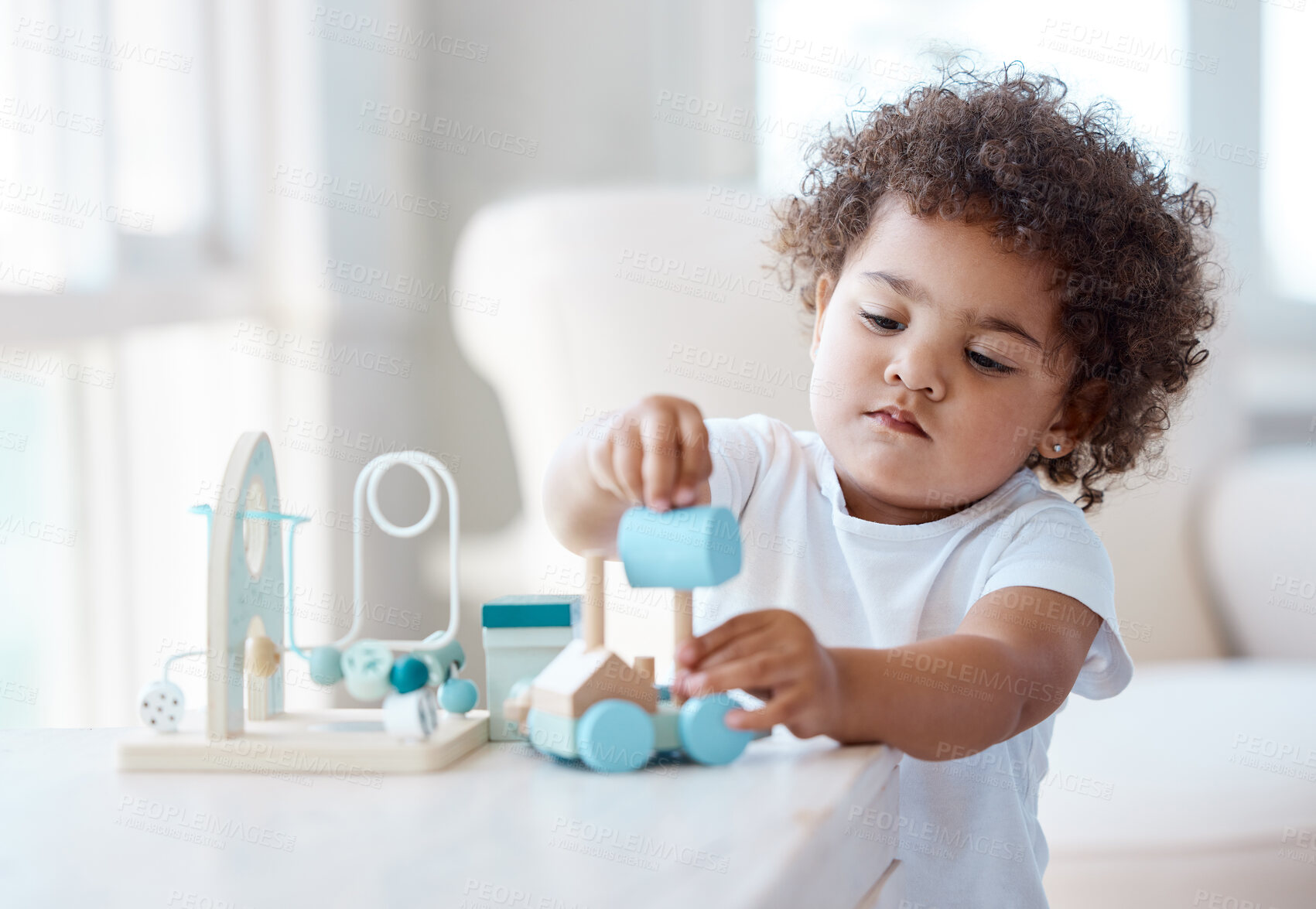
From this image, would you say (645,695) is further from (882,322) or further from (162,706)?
(882,322)

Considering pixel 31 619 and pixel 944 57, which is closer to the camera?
pixel 31 619

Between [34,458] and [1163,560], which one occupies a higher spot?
[34,458]

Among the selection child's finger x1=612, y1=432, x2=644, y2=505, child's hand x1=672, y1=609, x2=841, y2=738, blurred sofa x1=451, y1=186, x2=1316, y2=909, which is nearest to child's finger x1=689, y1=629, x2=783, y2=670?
child's hand x1=672, y1=609, x2=841, y2=738

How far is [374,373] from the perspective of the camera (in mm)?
1697

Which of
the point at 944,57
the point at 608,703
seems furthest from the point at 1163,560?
the point at 608,703

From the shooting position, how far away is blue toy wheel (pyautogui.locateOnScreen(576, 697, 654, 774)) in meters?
0.52

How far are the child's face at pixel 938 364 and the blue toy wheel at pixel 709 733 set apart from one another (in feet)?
1.07

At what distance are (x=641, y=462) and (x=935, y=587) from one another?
33 cm

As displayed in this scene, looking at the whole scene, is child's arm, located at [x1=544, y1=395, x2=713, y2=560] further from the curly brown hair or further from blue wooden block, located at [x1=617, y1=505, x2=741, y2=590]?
the curly brown hair

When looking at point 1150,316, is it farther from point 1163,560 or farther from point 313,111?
point 313,111

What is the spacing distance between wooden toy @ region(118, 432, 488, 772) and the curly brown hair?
0.45 metres

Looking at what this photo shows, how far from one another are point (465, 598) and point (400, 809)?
4.44 ft

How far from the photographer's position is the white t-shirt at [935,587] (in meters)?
0.75

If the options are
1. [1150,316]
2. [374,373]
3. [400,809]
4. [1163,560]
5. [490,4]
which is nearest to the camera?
[400,809]
